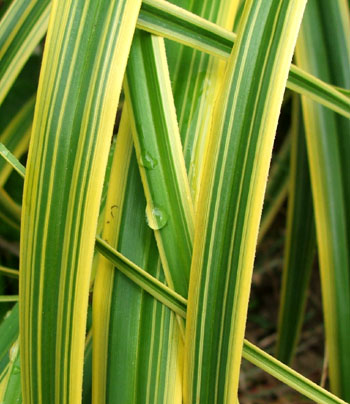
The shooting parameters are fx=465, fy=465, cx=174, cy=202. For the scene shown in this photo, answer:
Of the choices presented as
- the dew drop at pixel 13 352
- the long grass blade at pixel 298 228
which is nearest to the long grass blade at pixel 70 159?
the dew drop at pixel 13 352

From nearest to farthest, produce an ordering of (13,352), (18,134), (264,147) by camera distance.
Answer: (264,147) < (13,352) < (18,134)

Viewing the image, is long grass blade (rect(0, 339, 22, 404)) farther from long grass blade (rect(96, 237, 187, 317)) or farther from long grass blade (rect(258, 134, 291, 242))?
long grass blade (rect(258, 134, 291, 242))

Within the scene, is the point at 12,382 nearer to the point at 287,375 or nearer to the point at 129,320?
the point at 129,320

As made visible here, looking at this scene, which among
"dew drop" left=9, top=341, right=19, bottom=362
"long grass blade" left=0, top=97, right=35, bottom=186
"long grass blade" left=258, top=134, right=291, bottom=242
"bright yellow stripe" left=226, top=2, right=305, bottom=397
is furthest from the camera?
"long grass blade" left=258, top=134, right=291, bottom=242

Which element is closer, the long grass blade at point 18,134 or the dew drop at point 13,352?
the dew drop at point 13,352

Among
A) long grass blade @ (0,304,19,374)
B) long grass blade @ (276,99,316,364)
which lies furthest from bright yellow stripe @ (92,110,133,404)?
long grass blade @ (276,99,316,364)

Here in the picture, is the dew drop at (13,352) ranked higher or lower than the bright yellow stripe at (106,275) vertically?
lower

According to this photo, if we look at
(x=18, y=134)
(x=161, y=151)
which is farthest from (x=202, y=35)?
(x=18, y=134)

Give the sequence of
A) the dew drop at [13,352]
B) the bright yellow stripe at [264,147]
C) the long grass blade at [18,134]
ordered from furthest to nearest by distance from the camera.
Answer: the long grass blade at [18,134] → the dew drop at [13,352] → the bright yellow stripe at [264,147]

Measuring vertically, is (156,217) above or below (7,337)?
above

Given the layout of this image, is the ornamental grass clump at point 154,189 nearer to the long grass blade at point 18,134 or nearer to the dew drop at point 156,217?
the dew drop at point 156,217
